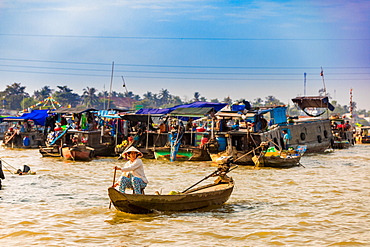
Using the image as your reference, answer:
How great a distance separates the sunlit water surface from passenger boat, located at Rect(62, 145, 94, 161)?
227 inches

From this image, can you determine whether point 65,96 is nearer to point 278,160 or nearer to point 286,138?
point 286,138

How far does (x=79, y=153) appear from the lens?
23156 mm

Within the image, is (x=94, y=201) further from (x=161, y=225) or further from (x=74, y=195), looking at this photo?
(x=161, y=225)

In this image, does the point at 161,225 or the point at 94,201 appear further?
the point at 94,201

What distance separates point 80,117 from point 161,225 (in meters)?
19.8

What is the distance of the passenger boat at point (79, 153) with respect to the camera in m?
23.2

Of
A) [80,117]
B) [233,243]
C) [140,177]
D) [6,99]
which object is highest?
[6,99]

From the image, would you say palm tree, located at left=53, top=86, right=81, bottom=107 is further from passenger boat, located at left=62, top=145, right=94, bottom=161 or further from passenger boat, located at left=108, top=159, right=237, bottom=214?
passenger boat, located at left=108, top=159, right=237, bottom=214

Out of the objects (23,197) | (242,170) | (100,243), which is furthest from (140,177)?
(242,170)

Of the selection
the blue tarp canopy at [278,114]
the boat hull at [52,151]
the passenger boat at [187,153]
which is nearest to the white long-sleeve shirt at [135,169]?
the passenger boat at [187,153]

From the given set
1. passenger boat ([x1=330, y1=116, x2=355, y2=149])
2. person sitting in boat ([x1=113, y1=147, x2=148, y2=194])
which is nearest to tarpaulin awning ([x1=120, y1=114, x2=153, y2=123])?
person sitting in boat ([x1=113, y1=147, x2=148, y2=194])

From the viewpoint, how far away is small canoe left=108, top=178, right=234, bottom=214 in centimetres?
935

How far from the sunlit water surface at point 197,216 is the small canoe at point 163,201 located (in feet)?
0.65

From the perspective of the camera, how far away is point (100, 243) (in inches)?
320
